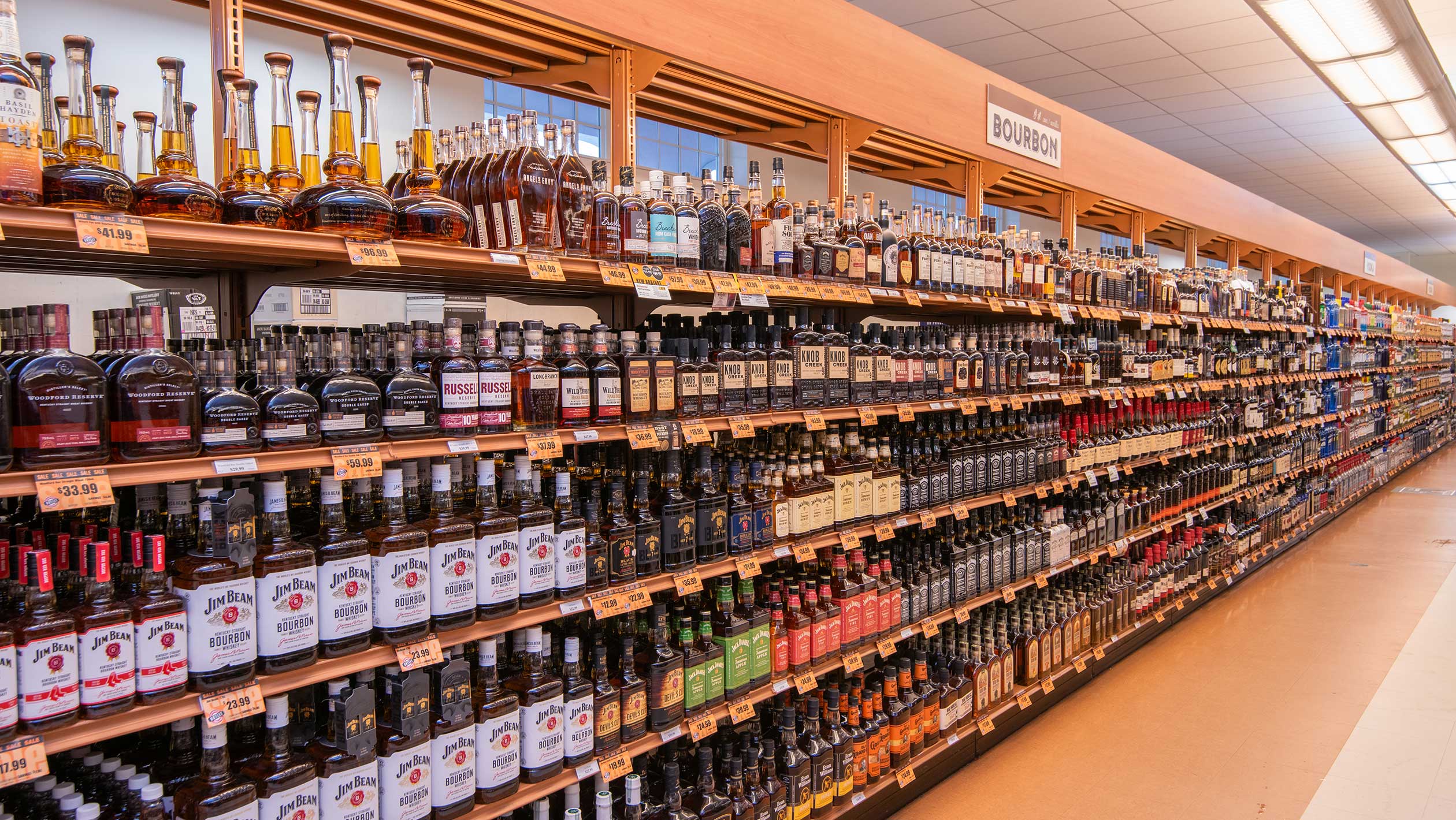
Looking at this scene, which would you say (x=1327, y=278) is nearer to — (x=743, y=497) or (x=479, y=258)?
(x=743, y=497)

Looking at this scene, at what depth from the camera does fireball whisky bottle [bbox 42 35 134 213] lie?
4.59ft

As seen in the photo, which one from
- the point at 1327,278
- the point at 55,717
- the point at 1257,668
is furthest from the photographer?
the point at 1327,278

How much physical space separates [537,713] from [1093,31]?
229 inches

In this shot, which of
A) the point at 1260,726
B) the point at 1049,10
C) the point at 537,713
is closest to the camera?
the point at 537,713

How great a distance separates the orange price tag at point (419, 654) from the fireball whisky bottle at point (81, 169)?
3.11 feet

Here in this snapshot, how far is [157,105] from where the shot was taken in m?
4.39

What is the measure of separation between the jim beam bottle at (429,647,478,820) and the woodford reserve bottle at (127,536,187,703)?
51 centimetres

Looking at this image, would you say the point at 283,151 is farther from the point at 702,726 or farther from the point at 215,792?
the point at 702,726

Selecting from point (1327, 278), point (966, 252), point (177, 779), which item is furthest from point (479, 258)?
point (1327, 278)

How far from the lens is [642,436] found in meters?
2.16

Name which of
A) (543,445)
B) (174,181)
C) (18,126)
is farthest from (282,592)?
(18,126)

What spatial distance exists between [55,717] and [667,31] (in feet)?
6.74

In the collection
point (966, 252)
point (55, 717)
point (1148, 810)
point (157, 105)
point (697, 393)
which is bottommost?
point (1148, 810)

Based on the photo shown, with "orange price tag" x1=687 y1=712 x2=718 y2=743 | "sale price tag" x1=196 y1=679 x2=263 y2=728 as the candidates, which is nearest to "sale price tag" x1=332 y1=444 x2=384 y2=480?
"sale price tag" x1=196 y1=679 x2=263 y2=728
